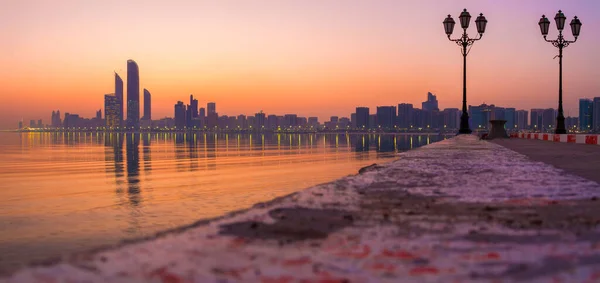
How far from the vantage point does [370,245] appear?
388cm

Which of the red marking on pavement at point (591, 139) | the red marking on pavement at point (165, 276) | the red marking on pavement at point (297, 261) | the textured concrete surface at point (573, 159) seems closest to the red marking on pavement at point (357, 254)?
the red marking on pavement at point (297, 261)

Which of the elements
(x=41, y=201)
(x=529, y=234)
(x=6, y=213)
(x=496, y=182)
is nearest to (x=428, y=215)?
(x=529, y=234)

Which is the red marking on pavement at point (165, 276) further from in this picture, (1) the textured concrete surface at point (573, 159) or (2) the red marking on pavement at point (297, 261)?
(1) the textured concrete surface at point (573, 159)

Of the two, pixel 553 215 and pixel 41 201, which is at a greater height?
pixel 553 215

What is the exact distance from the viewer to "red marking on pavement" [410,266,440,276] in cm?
318

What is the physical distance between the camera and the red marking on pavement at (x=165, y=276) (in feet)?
9.71

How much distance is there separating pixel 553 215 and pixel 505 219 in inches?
22.5

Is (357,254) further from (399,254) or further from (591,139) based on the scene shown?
(591,139)

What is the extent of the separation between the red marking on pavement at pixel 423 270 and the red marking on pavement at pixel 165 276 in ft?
4.44

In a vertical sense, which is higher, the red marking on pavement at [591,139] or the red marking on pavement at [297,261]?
the red marking on pavement at [297,261]

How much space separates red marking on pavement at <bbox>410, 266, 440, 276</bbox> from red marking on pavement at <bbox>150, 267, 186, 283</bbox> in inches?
53.3

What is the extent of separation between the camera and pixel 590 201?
6254mm

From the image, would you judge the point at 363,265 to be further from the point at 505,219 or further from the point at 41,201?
the point at 41,201

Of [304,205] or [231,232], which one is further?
[304,205]
